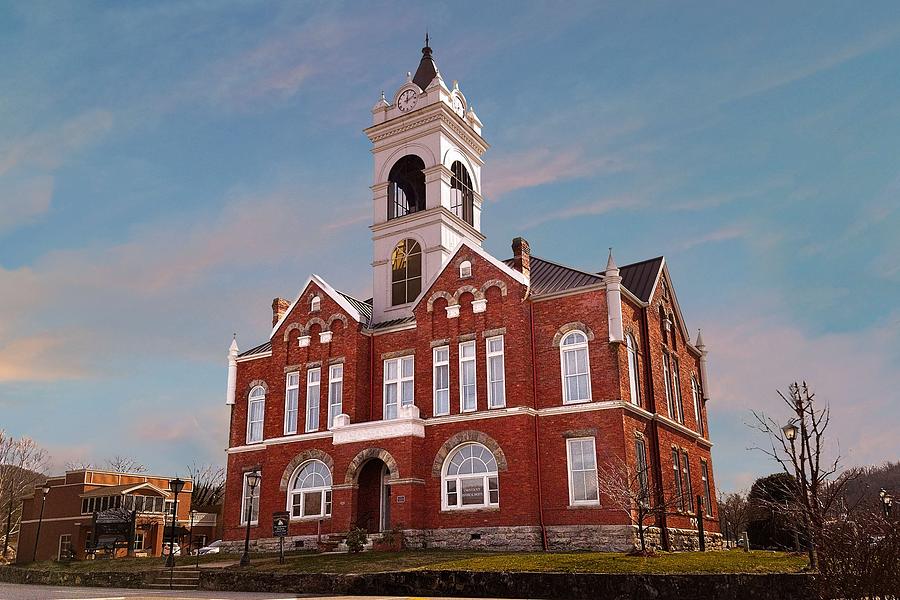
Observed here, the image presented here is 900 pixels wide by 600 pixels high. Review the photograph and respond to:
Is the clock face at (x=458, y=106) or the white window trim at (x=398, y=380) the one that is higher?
the clock face at (x=458, y=106)

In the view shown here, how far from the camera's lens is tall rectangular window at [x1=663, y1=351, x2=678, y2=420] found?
3588cm

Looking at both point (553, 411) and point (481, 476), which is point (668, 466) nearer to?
point (553, 411)

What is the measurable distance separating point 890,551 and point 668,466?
2094 centimetres

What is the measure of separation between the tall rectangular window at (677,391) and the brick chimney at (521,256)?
8.99 meters

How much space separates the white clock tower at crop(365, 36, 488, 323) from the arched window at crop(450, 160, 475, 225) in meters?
0.05

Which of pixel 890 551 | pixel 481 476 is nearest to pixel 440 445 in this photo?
pixel 481 476

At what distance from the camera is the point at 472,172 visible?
43438 millimetres

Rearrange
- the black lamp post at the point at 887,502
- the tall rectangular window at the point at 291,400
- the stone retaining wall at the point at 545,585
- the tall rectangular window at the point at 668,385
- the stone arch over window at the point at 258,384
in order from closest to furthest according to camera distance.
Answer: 1. the black lamp post at the point at 887,502
2. the stone retaining wall at the point at 545,585
3. the tall rectangular window at the point at 668,385
4. the tall rectangular window at the point at 291,400
5. the stone arch over window at the point at 258,384

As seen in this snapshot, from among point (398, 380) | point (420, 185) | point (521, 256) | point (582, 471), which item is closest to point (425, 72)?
point (420, 185)

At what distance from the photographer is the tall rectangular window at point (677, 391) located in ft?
121

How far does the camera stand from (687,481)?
118 ft

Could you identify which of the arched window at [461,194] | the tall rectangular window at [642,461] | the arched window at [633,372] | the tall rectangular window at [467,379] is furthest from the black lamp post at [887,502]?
the arched window at [461,194]

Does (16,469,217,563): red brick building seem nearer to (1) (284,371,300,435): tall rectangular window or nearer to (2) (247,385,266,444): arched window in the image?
(2) (247,385,266,444): arched window

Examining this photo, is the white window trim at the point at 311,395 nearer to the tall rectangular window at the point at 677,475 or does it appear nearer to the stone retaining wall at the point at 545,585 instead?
the stone retaining wall at the point at 545,585
